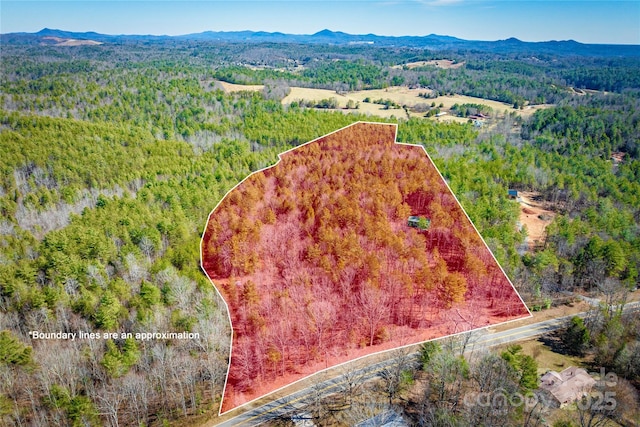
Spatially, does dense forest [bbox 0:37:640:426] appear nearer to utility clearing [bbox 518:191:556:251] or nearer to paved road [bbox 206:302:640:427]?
utility clearing [bbox 518:191:556:251]

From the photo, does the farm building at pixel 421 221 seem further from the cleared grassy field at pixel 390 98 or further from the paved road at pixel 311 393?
the cleared grassy field at pixel 390 98

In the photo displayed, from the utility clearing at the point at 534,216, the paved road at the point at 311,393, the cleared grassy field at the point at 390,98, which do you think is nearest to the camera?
the paved road at the point at 311,393

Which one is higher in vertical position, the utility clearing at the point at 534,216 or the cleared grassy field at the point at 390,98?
the cleared grassy field at the point at 390,98

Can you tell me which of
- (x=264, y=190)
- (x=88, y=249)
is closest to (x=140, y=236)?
(x=88, y=249)
